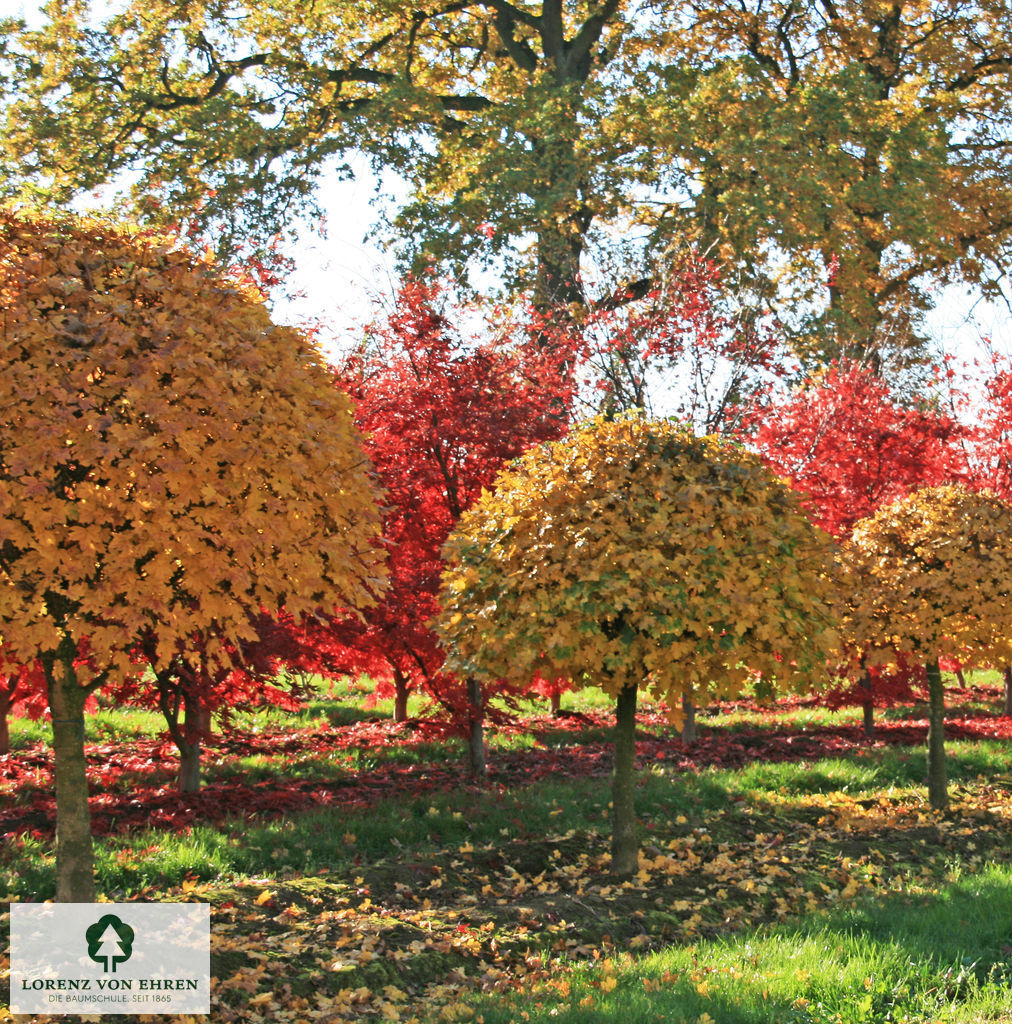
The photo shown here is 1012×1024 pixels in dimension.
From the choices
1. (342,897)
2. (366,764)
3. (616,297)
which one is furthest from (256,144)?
(342,897)

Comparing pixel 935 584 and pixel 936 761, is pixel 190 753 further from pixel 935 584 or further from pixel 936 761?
pixel 936 761

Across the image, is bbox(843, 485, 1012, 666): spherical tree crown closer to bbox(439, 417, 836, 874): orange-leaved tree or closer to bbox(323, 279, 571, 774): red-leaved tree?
bbox(439, 417, 836, 874): orange-leaved tree

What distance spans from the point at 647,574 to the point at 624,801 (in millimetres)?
2343

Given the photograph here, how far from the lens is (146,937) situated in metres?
5.63

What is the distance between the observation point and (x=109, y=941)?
5449 millimetres

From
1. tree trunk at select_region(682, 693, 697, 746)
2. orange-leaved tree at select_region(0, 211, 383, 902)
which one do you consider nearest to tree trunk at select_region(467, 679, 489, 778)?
tree trunk at select_region(682, 693, 697, 746)

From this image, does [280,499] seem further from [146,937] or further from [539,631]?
[146,937]

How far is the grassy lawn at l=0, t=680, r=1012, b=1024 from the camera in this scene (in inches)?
199

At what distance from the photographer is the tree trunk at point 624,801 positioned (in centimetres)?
792

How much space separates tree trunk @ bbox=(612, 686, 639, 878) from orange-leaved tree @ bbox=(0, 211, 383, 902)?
3129mm

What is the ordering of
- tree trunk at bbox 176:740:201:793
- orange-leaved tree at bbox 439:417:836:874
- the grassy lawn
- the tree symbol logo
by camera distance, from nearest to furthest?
the grassy lawn
the tree symbol logo
orange-leaved tree at bbox 439:417:836:874
tree trunk at bbox 176:740:201:793

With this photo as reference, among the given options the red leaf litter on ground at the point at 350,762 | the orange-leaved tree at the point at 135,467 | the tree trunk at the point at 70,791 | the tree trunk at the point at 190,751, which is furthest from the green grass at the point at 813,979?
the tree trunk at the point at 190,751

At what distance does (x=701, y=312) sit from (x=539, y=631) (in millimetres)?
8170

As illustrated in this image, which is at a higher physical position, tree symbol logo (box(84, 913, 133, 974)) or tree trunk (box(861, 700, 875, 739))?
tree symbol logo (box(84, 913, 133, 974))
